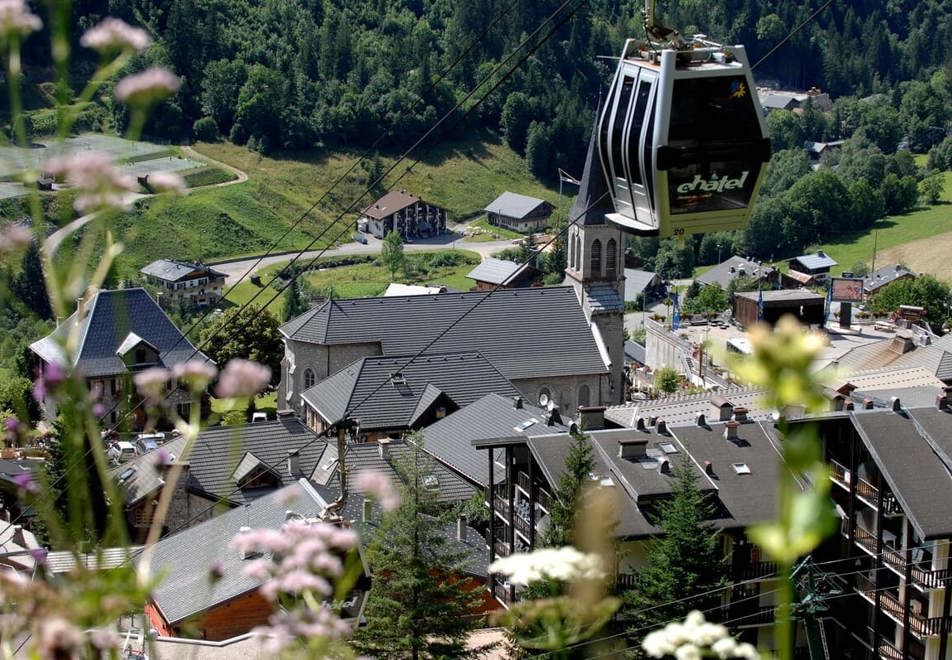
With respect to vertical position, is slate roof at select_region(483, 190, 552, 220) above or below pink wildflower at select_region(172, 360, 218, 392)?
below

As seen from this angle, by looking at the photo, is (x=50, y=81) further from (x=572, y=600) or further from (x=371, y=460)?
(x=572, y=600)

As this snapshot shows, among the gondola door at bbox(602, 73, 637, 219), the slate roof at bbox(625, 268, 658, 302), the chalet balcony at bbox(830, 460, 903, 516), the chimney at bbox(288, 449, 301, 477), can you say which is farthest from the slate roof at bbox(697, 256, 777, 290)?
the gondola door at bbox(602, 73, 637, 219)

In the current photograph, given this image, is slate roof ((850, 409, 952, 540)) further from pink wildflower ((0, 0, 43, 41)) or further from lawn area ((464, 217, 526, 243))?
lawn area ((464, 217, 526, 243))

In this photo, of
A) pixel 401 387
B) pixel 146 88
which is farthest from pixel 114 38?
pixel 401 387

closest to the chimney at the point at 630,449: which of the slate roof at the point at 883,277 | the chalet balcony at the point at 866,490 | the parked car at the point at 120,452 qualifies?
the chalet balcony at the point at 866,490

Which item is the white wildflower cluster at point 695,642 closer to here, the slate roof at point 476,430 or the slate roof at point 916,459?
the slate roof at point 916,459

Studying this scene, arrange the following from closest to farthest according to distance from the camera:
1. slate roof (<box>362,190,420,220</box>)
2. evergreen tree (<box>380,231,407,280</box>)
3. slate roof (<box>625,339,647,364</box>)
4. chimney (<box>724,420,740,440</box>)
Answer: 1. chimney (<box>724,420,740,440</box>)
2. slate roof (<box>625,339,647,364</box>)
3. evergreen tree (<box>380,231,407,280</box>)
4. slate roof (<box>362,190,420,220</box>)

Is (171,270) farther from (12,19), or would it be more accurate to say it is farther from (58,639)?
(58,639)
